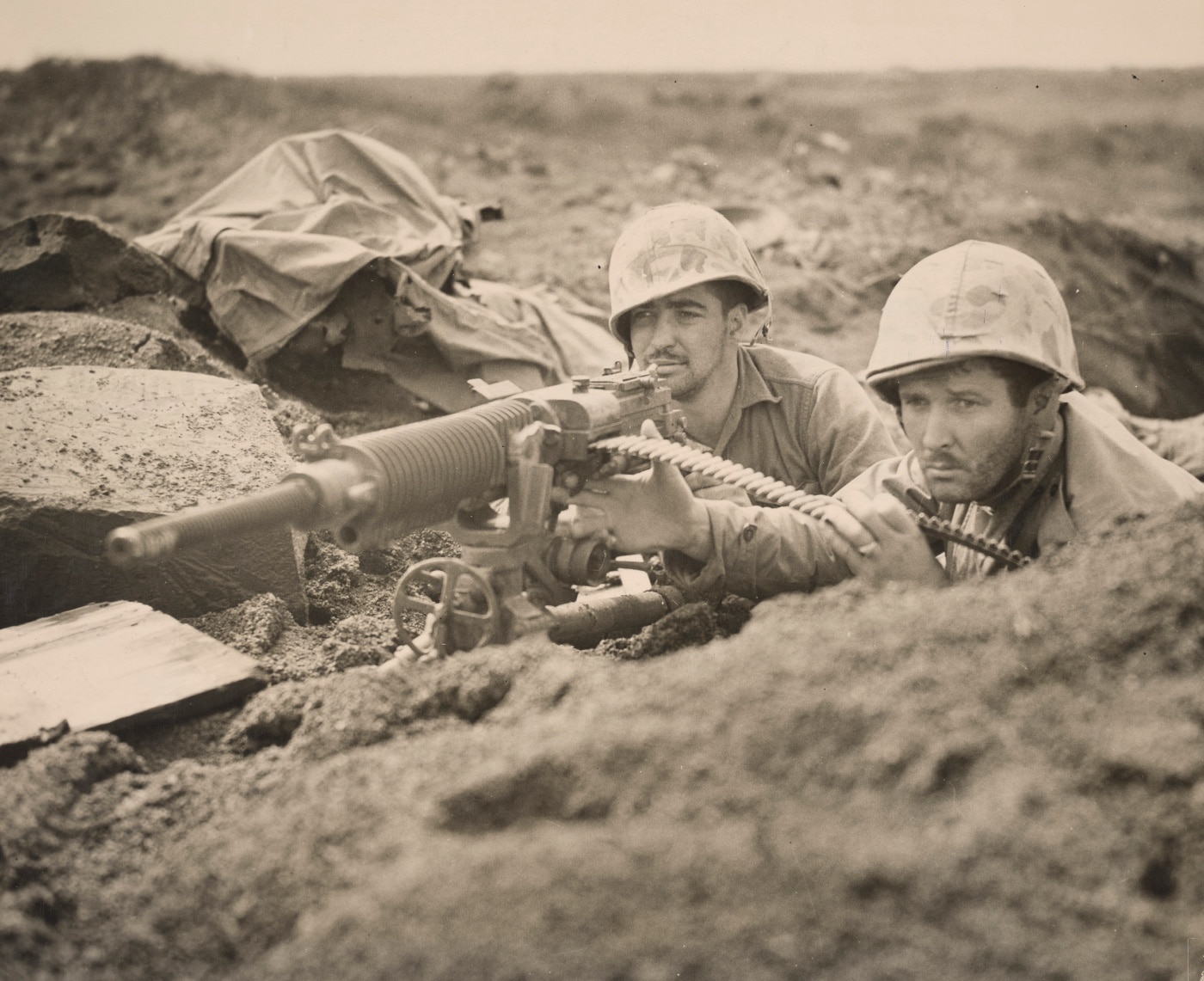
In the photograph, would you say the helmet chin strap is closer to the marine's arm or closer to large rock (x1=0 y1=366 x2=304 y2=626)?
the marine's arm

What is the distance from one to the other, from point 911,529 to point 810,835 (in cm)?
150

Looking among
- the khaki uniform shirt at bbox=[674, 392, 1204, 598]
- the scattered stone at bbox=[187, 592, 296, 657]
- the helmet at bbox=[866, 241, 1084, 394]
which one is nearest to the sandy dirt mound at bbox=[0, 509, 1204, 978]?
the khaki uniform shirt at bbox=[674, 392, 1204, 598]

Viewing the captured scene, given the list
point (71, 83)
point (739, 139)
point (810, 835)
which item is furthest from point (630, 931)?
point (71, 83)

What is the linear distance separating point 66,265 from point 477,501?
3.84m

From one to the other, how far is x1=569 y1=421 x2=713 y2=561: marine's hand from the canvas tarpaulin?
2.69 meters

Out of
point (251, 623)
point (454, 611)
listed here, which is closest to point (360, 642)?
point (251, 623)

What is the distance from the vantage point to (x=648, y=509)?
3326 mm

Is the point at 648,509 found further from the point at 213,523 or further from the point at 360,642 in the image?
the point at 213,523

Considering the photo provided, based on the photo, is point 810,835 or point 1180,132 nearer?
point 810,835

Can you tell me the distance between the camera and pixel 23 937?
6.68ft

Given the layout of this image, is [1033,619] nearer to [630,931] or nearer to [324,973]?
[630,931]

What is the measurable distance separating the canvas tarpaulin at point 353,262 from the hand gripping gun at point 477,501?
8.38 feet

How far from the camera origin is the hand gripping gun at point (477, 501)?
2.62 meters

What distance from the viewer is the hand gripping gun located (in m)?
2.62
